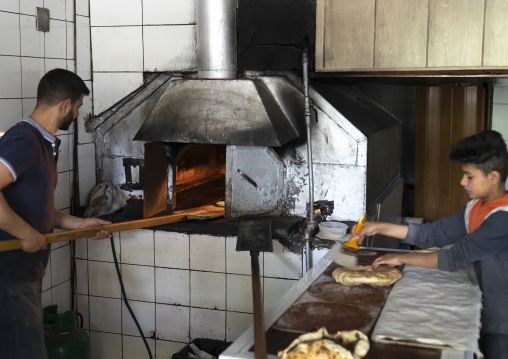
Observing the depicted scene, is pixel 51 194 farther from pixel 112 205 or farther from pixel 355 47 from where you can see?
pixel 355 47

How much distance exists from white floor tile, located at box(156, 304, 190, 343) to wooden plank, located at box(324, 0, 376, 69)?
1.67 meters

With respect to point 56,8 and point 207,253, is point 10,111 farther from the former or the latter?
point 207,253

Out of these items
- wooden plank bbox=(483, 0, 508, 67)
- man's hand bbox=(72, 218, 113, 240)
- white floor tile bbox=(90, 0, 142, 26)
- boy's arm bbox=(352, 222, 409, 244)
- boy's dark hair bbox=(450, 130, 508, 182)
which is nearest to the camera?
boy's dark hair bbox=(450, 130, 508, 182)

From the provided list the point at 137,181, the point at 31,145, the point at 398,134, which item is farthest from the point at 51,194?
the point at 398,134

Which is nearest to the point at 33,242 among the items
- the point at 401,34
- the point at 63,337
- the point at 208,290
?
the point at 63,337

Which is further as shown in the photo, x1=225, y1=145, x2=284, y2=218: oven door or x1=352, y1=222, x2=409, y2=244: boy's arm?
x1=225, y1=145, x2=284, y2=218: oven door

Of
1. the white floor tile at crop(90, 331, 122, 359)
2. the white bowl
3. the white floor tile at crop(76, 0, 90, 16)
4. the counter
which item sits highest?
the white floor tile at crop(76, 0, 90, 16)

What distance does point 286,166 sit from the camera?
3516 millimetres

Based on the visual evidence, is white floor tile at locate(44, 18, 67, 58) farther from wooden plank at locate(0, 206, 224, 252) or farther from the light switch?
wooden plank at locate(0, 206, 224, 252)

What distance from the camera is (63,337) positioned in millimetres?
3266

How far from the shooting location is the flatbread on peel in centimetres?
153

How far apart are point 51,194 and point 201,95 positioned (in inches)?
45.2

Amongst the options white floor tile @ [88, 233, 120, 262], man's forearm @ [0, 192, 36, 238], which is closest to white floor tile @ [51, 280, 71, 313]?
white floor tile @ [88, 233, 120, 262]

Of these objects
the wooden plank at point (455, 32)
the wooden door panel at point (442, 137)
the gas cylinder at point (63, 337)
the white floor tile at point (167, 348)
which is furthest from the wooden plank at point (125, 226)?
the wooden door panel at point (442, 137)
